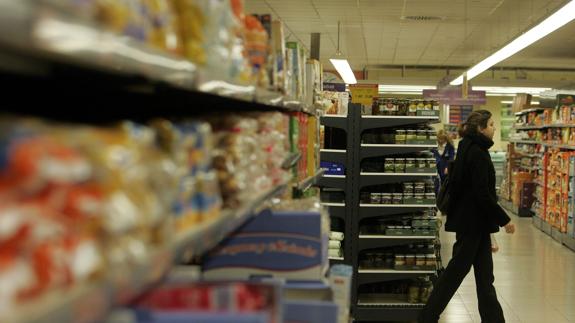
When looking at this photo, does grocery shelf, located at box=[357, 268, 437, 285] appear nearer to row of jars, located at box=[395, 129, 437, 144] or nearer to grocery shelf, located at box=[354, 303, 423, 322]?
grocery shelf, located at box=[354, 303, 423, 322]

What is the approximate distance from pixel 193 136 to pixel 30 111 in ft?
1.21

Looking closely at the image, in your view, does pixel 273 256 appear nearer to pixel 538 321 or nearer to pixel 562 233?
pixel 538 321

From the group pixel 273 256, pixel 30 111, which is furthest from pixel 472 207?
pixel 30 111

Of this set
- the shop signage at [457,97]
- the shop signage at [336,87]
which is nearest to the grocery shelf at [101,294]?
the shop signage at [336,87]

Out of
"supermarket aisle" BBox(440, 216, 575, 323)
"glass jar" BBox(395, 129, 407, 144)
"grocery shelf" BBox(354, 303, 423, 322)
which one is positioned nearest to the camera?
"grocery shelf" BBox(354, 303, 423, 322)

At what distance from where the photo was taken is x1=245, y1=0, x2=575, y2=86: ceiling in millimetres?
13211

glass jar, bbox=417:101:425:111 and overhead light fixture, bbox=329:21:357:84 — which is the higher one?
overhead light fixture, bbox=329:21:357:84

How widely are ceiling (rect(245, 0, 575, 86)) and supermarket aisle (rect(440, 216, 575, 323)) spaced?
3455 mm

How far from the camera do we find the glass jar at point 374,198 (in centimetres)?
664

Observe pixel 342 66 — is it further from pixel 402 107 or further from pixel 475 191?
pixel 475 191

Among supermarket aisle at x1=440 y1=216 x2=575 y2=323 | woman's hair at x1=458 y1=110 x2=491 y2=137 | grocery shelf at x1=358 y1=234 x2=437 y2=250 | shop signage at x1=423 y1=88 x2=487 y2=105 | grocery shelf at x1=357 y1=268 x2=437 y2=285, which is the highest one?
shop signage at x1=423 y1=88 x2=487 y2=105

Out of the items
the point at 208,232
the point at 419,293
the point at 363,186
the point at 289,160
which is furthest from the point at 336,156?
the point at 208,232

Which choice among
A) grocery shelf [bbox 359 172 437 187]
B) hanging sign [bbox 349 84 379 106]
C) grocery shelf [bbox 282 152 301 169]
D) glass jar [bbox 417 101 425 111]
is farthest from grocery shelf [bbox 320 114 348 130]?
hanging sign [bbox 349 84 379 106]

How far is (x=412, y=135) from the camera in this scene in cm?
672
